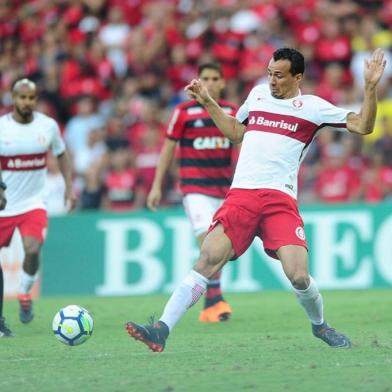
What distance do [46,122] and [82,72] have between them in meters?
7.95

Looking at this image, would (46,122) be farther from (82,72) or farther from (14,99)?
(82,72)

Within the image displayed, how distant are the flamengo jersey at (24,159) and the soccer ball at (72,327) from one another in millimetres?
3092

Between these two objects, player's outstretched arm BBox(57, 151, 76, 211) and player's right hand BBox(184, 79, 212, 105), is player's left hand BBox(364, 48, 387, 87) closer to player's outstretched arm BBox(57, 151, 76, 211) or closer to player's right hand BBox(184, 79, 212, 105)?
player's right hand BBox(184, 79, 212, 105)

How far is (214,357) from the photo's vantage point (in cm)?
859

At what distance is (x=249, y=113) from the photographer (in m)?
8.93

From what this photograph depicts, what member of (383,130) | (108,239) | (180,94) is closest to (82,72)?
(180,94)

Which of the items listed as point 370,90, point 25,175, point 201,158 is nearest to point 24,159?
point 25,175

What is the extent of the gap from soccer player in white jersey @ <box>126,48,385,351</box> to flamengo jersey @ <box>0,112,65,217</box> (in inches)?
137

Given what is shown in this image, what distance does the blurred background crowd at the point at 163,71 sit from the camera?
55.2 feet

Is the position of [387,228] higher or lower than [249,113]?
lower

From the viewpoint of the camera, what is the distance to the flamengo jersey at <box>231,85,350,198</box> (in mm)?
8719

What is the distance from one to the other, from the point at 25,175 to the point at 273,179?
13.0ft

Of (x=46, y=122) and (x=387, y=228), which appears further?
(x=387, y=228)

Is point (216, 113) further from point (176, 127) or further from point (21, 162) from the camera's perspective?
point (21, 162)
